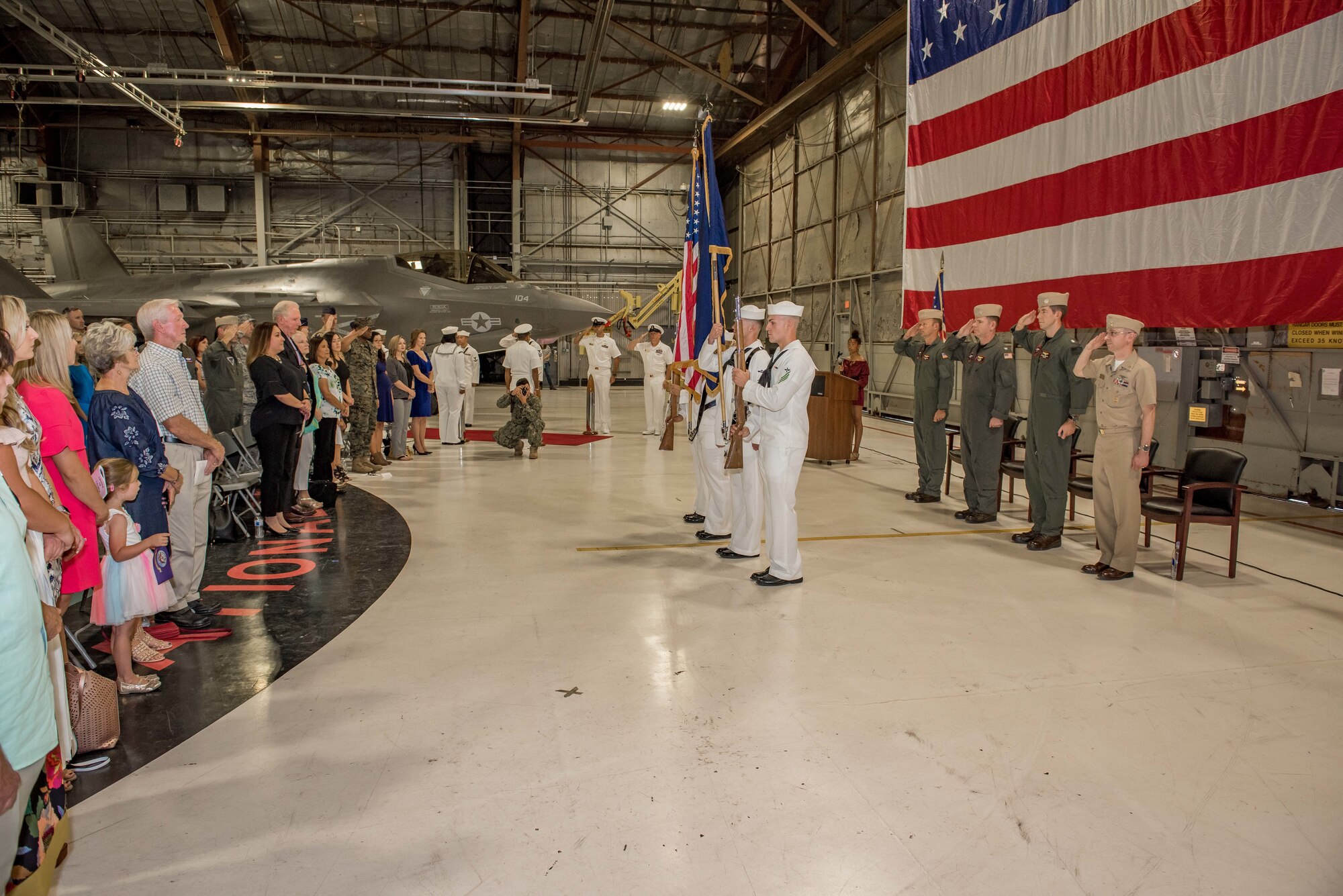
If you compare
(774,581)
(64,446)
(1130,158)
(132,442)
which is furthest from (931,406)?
(64,446)

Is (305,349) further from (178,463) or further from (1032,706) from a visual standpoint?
(1032,706)

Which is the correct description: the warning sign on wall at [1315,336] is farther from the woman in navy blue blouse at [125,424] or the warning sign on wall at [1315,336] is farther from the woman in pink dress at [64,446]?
the woman in pink dress at [64,446]

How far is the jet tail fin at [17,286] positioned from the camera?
36.0 feet

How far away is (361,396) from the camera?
27.2 feet

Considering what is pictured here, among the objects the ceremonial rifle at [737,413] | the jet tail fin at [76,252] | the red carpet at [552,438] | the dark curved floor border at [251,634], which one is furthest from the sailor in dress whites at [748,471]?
the jet tail fin at [76,252]

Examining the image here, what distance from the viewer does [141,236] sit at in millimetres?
21812

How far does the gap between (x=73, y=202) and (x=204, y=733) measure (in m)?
23.1

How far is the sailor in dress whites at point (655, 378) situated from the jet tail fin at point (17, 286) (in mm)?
8211

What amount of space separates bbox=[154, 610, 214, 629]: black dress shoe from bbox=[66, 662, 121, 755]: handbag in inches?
49.6

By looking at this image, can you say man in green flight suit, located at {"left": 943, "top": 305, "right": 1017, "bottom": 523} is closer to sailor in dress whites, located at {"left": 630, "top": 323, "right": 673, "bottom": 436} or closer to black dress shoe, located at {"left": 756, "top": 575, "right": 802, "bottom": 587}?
black dress shoe, located at {"left": 756, "top": 575, "right": 802, "bottom": 587}

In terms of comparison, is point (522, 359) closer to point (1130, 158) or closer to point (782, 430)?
point (782, 430)

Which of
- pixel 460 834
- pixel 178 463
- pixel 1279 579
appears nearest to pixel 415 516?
pixel 178 463

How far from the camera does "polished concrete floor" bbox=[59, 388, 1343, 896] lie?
7.32 feet

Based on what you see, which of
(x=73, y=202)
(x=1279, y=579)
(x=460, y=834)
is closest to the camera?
(x=460, y=834)
